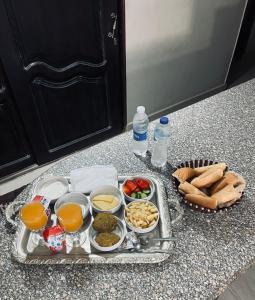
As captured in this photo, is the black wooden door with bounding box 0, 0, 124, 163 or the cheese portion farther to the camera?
the black wooden door with bounding box 0, 0, 124, 163

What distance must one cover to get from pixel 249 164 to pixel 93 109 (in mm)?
1455

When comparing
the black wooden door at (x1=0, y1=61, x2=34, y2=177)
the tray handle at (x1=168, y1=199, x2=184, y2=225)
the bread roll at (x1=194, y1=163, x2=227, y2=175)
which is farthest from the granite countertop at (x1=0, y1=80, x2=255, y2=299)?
the black wooden door at (x1=0, y1=61, x2=34, y2=177)

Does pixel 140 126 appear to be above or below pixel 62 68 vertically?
above

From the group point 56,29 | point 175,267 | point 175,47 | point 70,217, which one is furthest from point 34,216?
point 175,47

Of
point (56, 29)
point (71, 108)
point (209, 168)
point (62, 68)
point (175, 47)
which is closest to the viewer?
point (209, 168)

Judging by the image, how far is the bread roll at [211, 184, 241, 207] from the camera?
0.96 meters

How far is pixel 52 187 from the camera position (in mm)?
1079

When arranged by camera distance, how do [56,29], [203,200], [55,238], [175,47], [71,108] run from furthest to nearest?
[175,47]
[71,108]
[56,29]
[203,200]
[55,238]

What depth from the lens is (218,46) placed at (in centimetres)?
265

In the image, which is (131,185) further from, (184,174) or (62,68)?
(62,68)

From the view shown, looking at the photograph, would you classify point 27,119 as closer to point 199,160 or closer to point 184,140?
point 184,140

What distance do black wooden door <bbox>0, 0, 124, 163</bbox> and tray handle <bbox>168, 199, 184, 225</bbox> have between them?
4.45 feet

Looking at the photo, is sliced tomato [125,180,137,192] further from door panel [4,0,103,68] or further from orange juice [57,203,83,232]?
door panel [4,0,103,68]

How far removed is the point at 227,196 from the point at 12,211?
2.62 ft
